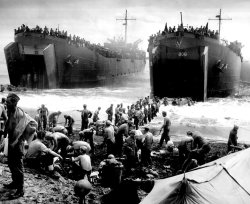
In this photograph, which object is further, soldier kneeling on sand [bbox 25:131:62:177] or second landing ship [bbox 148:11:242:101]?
second landing ship [bbox 148:11:242:101]

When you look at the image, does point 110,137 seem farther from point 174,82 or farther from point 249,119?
point 174,82

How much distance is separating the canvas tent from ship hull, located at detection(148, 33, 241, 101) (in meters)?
19.2

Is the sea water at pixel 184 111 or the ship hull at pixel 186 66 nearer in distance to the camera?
the sea water at pixel 184 111

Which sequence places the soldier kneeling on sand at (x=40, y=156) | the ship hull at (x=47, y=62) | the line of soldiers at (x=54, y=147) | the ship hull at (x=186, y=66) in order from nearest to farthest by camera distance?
the line of soldiers at (x=54, y=147)
the soldier kneeling on sand at (x=40, y=156)
the ship hull at (x=186, y=66)
the ship hull at (x=47, y=62)

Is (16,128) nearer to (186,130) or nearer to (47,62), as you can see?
(186,130)

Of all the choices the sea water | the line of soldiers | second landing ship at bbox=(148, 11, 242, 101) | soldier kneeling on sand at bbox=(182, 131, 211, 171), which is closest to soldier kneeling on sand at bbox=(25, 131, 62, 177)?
the line of soldiers

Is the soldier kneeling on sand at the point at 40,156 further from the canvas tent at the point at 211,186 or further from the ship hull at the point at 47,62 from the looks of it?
the ship hull at the point at 47,62

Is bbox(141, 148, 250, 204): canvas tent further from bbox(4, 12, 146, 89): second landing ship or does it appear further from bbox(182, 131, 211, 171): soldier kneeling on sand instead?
bbox(4, 12, 146, 89): second landing ship

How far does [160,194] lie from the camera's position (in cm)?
489

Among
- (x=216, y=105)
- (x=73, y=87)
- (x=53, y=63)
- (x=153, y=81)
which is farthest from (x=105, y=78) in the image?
(x=216, y=105)

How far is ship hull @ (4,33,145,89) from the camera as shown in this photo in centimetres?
2858

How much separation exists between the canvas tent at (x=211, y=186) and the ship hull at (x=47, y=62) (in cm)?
2524

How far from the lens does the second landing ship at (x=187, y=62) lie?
24.3 m

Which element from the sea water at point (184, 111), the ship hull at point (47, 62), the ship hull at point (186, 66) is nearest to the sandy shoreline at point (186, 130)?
the sea water at point (184, 111)
